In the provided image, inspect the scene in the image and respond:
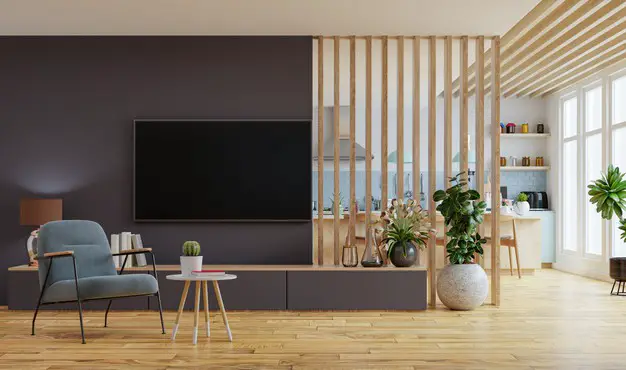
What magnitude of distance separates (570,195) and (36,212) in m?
7.69

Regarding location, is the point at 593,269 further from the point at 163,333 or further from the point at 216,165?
the point at 163,333

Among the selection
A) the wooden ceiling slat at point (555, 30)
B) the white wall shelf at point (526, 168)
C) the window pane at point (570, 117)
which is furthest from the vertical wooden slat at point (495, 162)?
the white wall shelf at point (526, 168)

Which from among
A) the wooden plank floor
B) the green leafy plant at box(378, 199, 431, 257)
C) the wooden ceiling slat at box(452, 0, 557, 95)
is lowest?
the wooden plank floor

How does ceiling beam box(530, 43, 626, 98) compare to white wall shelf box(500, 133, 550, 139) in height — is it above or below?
above

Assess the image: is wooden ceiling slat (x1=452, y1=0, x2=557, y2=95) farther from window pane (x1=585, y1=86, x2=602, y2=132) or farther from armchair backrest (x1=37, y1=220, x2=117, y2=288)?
armchair backrest (x1=37, y1=220, x2=117, y2=288)

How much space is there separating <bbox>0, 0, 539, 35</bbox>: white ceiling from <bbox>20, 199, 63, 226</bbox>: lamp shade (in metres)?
1.49

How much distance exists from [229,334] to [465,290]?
2.29 metres

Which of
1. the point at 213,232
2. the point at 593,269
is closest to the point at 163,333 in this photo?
the point at 213,232

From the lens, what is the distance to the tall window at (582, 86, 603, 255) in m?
10.0

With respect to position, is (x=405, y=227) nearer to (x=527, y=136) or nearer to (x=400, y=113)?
(x=400, y=113)

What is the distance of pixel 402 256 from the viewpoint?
21.6 ft

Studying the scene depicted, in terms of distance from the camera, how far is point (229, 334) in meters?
5.03

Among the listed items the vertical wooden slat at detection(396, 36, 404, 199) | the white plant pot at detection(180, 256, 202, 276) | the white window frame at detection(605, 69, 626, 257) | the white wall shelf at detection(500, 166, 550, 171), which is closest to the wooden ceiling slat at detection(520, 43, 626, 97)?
the white window frame at detection(605, 69, 626, 257)

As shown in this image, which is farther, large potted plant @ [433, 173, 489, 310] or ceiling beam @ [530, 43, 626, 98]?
ceiling beam @ [530, 43, 626, 98]
